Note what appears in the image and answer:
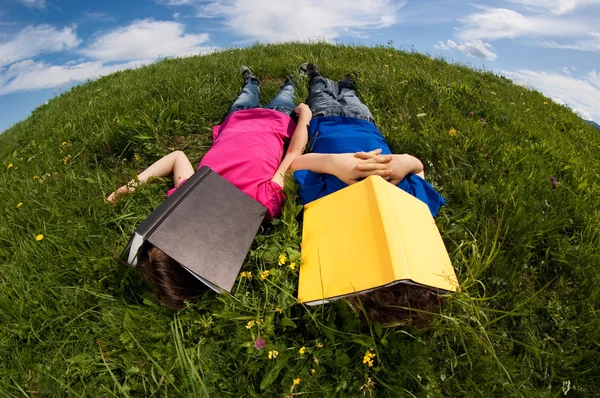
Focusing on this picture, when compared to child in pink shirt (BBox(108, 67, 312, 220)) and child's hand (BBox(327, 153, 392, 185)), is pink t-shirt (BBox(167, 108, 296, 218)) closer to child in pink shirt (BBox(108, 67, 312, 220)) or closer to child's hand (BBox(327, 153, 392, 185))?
child in pink shirt (BBox(108, 67, 312, 220))

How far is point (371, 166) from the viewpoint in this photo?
2.12 m

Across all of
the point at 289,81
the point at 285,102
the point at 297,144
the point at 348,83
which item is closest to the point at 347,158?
the point at 297,144

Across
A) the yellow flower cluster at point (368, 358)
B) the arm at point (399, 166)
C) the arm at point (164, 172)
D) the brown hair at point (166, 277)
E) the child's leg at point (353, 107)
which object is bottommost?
the yellow flower cluster at point (368, 358)

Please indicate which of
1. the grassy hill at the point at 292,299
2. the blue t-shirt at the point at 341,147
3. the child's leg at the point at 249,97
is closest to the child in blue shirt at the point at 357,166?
the blue t-shirt at the point at 341,147

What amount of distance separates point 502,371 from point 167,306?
181cm

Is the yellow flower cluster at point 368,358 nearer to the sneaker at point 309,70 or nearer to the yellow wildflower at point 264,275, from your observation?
the yellow wildflower at point 264,275

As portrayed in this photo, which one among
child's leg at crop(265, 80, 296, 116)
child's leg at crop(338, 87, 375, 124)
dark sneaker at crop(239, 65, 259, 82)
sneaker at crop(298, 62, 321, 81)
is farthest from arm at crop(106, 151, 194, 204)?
sneaker at crop(298, 62, 321, 81)

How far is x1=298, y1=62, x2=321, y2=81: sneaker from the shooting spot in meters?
4.16

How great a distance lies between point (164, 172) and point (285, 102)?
1.55 meters

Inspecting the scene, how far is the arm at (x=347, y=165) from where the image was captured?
2.14 m

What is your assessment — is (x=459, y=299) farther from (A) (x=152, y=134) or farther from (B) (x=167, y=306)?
(A) (x=152, y=134)

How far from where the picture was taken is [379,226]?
5.41 feet

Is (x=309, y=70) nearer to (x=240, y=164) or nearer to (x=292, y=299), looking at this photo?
(x=240, y=164)

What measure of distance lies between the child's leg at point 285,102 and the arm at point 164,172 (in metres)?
1.21
